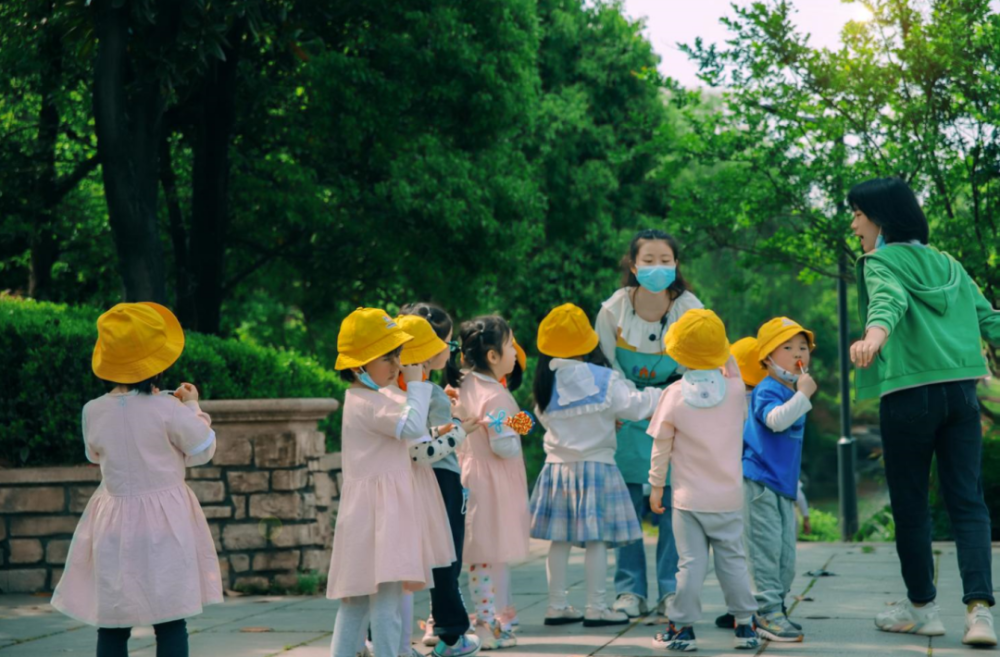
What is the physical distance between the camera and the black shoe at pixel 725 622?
19.7 feet

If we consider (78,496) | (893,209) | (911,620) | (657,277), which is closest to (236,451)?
(78,496)

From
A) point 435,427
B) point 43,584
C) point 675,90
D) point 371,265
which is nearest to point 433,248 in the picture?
point 371,265

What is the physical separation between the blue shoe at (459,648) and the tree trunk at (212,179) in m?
8.35

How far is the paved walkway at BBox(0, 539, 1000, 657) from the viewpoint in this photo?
5.41m

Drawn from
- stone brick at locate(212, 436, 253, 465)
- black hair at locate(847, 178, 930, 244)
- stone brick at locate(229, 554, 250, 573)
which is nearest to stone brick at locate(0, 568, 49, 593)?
stone brick at locate(229, 554, 250, 573)

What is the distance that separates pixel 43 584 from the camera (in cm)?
779

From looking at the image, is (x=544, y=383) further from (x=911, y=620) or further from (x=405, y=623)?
(x=911, y=620)

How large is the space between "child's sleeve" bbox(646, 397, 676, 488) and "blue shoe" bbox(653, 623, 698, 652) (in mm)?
642

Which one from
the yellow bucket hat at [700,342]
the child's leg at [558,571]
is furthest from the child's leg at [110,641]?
the yellow bucket hat at [700,342]

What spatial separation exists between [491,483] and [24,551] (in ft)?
11.7

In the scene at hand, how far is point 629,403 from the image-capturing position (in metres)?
6.10

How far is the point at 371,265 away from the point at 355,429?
11566 mm

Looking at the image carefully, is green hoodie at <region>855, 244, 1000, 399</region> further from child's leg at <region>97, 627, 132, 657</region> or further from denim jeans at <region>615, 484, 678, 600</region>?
child's leg at <region>97, 627, 132, 657</region>

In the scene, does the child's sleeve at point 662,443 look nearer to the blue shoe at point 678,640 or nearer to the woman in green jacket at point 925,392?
the blue shoe at point 678,640
